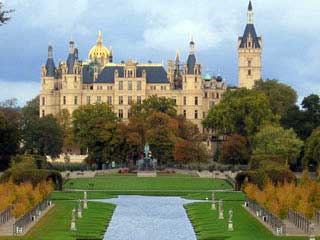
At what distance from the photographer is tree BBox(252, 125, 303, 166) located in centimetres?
10481

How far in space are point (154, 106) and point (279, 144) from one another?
31827 millimetres

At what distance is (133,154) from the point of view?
397 feet

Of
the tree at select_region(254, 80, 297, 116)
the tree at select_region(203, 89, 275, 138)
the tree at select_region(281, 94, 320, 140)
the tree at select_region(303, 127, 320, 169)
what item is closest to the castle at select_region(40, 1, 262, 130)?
the tree at select_region(254, 80, 297, 116)

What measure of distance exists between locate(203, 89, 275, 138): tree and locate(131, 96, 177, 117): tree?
18.5 feet

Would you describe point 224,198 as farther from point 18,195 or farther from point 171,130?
point 171,130

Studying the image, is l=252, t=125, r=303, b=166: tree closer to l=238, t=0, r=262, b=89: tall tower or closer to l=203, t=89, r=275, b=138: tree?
l=203, t=89, r=275, b=138: tree

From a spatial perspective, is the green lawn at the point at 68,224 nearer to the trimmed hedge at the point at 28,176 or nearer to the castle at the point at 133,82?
the trimmed hedge at the point at 28,176

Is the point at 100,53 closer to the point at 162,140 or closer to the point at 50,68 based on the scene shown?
the point at 50,68

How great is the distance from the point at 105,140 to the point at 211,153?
23713mm

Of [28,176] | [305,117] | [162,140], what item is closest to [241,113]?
[162,140]

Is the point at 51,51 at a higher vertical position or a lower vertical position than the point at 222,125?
higher

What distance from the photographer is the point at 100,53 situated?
164875 mm

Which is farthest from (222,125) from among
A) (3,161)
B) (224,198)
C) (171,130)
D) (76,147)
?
(224,198)

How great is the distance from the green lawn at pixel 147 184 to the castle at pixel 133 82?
4962 cm
